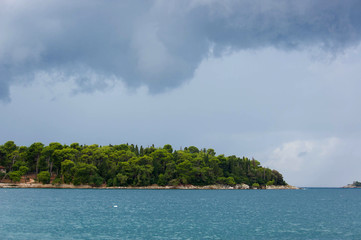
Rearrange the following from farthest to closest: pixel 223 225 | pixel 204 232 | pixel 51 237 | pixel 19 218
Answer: pixel 19 218
pixel 223 225
pixel 204 232
pixel 51 237

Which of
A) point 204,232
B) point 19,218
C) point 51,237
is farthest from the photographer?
point 19,218

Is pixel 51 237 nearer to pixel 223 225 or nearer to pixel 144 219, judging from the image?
pixel 144 219

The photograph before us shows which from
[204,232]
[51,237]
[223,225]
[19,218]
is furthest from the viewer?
[19,218]

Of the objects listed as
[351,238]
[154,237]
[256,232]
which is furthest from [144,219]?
[351,238]

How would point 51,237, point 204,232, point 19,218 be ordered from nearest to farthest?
point 51,237
point 204,232
point 19,218

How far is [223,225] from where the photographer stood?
175 ft

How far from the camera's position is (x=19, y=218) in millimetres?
58688

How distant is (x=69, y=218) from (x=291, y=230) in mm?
39390

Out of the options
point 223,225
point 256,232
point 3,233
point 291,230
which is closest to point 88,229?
point 3,233

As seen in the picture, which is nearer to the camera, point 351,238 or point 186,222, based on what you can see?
point 351,238

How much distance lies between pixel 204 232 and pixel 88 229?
1746 cm

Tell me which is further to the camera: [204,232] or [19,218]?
[19,218]

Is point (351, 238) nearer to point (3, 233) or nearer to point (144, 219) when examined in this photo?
point (144, 219)

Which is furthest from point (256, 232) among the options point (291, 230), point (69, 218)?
point (69, 218)
